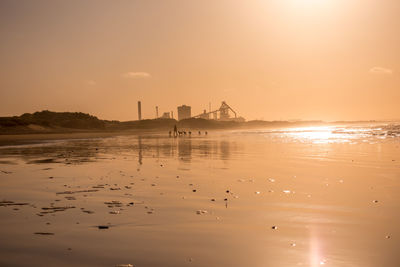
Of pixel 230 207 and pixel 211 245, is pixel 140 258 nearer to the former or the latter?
pixel 211 245

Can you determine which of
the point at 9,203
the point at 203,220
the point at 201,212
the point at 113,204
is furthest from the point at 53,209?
the point at 203,220

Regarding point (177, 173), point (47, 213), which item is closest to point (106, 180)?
point (177, 173)

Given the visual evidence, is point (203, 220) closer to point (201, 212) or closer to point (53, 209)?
point (201, 212)

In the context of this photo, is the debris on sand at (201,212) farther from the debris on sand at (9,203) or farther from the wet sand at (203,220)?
the debris on sand at (9,203)

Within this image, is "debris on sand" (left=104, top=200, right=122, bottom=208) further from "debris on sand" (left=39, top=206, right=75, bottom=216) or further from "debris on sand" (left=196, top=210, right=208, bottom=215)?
"debris on sand" (left=196, top=210, right=208, bottom=215)

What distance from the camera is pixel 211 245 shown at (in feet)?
18.4

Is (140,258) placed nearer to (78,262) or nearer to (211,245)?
(78,262)

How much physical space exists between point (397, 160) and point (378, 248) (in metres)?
14.3

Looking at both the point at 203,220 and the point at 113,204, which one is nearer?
the point at 203,220

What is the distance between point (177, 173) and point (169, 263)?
31.7ft

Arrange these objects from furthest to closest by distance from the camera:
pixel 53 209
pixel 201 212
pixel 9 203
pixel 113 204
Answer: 1. pixel 9 203
2. pixel 113 204
3. pixel 53 209
4. pixel 201 212

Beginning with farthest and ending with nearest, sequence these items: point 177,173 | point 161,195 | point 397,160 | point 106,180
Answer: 1. point 397,160
2. point 177,173
3. point 106,180
4. point 161,195

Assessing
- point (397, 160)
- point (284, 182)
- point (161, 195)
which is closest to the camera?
point (161, 195)

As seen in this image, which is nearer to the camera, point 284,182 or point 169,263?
point 169,263
